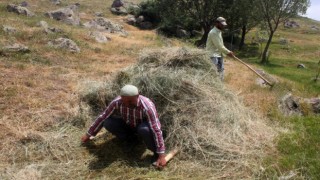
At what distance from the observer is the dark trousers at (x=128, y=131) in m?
5.46

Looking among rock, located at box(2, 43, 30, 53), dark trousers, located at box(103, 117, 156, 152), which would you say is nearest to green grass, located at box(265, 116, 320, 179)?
dark trousers, located at box(103, 117, 156, 152)

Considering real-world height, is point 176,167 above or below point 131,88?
below

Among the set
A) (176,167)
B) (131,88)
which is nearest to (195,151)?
(176,167)

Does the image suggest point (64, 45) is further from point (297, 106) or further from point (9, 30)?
point (297, 106)

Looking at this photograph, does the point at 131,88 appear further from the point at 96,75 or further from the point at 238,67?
the point at 238,67

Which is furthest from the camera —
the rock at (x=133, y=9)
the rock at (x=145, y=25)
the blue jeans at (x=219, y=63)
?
the rock at (x=133, y=9)

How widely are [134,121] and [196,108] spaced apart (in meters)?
1.32

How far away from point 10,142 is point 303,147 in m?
4.86

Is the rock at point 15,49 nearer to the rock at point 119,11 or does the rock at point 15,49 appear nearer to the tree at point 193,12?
the tree at point 193,12

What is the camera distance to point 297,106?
841 centimetres

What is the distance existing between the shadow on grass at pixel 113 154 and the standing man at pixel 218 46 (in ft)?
10.6

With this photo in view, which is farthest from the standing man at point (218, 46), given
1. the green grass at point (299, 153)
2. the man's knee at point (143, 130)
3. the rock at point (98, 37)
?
the rock at point (98, 37)

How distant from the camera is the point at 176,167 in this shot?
547cm

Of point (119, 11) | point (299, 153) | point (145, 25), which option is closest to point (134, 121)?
point (299, 153)
